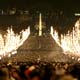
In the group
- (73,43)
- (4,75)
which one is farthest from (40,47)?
(4,75)

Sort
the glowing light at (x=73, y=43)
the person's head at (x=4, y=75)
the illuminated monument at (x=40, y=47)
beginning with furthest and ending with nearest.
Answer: the illuminated monument at (x=40, y=47) < the glowing light at (x=73, y=43) < the person's head at (x=4, y=75)

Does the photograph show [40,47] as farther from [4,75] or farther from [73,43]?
[4,75]

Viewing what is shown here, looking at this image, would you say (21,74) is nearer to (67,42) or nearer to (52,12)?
(67,42)

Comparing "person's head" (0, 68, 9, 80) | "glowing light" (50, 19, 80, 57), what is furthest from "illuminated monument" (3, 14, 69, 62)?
"person's head" (0, 68, 9, 80)

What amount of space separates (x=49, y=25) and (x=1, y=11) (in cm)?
980

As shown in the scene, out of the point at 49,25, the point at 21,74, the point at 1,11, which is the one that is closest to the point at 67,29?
the point at 49,25

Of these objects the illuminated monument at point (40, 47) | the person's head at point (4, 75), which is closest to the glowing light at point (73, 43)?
the illuminated monument at point (40, 47)

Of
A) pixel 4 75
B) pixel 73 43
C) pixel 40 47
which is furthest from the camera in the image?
pixel 40 47

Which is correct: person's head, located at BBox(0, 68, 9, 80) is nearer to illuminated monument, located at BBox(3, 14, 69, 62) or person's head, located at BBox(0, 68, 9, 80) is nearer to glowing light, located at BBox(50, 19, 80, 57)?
glowing light, located at BBox(50, 19, 80, 57)

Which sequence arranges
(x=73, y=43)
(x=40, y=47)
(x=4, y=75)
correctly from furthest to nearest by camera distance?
(x=40, y=47), (x=73, y=43), (x=4, y=75)

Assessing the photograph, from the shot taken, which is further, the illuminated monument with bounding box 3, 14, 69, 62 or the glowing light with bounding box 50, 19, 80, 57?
the illuminated monument with bounding box 3, 14, 69, 62

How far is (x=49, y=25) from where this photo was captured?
97.8m

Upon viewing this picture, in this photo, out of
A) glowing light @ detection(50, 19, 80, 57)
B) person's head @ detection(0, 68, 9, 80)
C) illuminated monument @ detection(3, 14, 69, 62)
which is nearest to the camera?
person's head @ detection(0, 68, 9, 80)

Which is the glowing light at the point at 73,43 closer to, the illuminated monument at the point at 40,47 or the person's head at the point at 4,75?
the illuminated monument at the point at 40,47
